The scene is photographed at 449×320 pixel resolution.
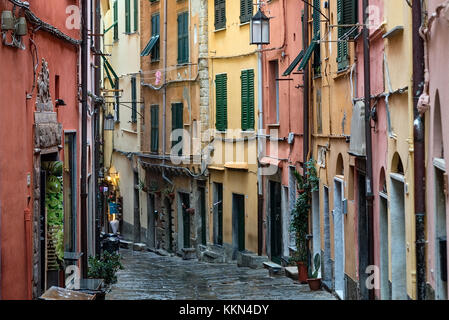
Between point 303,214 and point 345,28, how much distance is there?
17.8ft

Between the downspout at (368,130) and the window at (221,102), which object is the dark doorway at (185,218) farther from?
the downspout at (368,130)

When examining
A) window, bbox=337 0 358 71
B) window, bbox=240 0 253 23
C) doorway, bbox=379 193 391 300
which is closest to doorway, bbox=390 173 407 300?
doorway, bbox=379 193 391 300

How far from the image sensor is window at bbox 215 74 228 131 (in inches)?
1064

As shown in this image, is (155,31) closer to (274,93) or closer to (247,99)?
(247,99)

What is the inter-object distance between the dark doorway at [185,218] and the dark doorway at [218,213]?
232 centimetres

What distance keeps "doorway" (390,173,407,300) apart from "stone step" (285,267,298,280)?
24.0 feet

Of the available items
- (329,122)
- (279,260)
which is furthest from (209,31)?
(329,122)

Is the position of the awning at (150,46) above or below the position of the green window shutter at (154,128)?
above

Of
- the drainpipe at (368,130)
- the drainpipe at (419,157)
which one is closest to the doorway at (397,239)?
the drainpipe at (368,130)

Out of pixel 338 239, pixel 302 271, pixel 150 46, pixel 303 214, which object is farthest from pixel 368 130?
pixel 150 46

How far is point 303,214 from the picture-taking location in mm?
20172

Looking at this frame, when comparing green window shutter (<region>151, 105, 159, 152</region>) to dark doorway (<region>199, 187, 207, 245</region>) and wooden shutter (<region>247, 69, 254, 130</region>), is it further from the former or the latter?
wooden shutter (<region>247, 69, 254, 130</region>)

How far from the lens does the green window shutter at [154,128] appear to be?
32.8 metres
